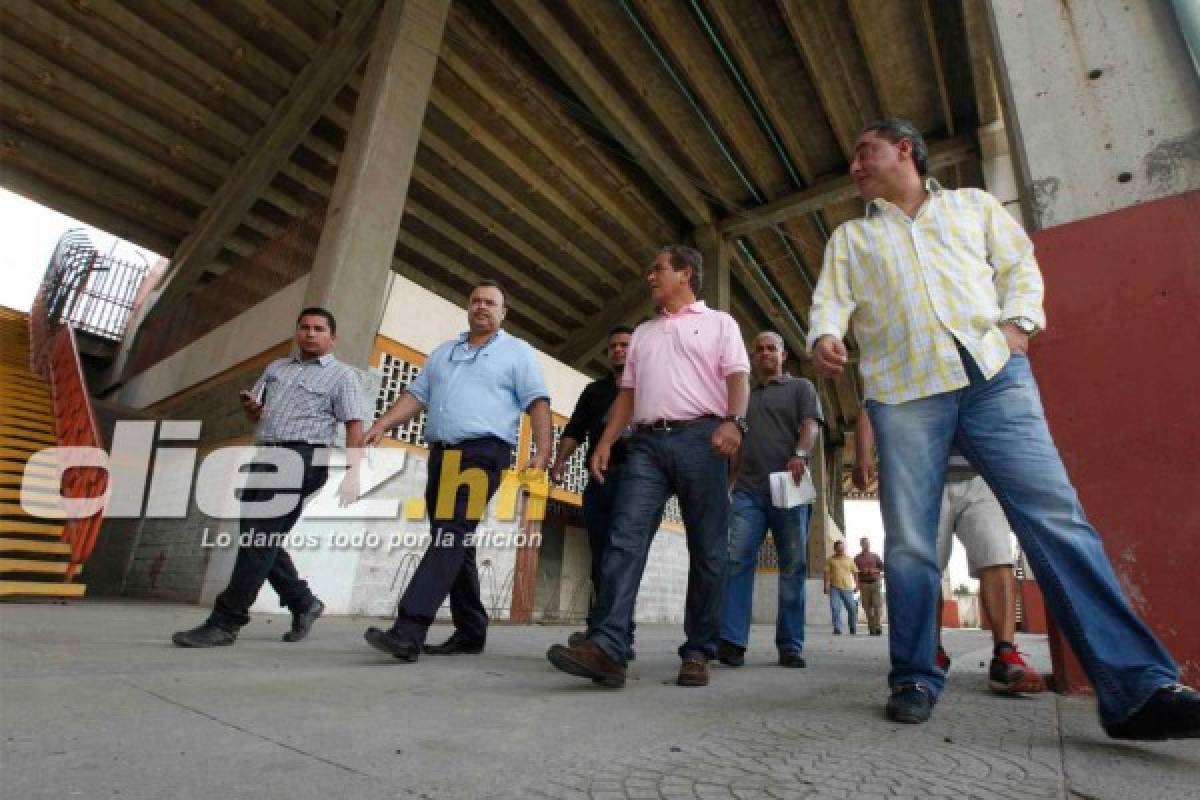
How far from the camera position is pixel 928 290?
1.90 m

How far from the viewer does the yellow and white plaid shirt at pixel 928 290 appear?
1.83 metres

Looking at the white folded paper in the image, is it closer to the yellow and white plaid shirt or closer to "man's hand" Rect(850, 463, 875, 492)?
"man's hand" Rect(850, 463, 875, 492)

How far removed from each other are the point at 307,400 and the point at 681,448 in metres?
1.91

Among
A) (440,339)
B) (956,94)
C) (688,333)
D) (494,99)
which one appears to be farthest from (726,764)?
(956,94)

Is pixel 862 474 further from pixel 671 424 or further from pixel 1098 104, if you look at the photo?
pixel 1098 104

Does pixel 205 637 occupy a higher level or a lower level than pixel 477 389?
lower

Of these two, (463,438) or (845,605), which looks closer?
(463,438)

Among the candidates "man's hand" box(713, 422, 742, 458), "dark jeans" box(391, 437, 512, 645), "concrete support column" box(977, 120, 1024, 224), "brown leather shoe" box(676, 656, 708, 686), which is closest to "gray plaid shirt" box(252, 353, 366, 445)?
"dark jeans" box(391, 437, 512, 645)

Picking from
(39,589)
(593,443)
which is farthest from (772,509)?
(39,589)

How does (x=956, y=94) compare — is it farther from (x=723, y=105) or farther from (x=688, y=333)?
(x=688, y=333)

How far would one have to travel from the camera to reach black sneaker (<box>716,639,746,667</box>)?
3270 mm

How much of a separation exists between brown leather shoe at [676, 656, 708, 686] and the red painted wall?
3.93ft

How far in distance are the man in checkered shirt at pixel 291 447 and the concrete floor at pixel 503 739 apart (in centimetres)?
57

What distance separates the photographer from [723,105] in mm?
9438
